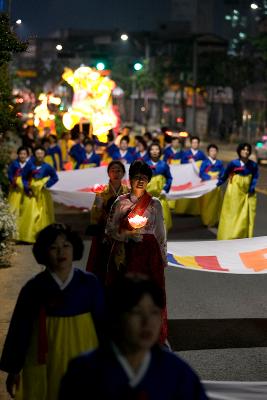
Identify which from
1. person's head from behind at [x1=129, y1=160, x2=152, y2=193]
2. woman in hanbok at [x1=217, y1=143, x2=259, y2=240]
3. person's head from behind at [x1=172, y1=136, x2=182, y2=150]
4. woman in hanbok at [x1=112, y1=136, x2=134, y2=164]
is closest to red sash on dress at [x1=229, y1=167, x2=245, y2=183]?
woman in hanbok at [x1=217, y1=143, x2=259, y2=240]

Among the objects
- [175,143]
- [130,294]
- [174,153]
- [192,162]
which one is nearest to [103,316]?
[130,294]

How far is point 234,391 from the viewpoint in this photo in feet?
18.6

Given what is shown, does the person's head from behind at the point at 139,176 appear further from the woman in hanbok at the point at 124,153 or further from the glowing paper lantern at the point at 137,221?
the woman in hanbok at the point at 124,153

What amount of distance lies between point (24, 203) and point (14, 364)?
11.4 meters

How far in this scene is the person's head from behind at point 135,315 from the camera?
11.7 ft

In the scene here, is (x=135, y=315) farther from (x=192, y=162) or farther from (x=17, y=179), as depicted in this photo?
(x=192, y=162)

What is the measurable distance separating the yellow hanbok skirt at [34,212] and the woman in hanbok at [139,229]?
8.15 meters

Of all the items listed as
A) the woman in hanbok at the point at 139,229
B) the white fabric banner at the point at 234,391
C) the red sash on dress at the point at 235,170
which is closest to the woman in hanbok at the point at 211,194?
the red sash on dress at the point at 235,170

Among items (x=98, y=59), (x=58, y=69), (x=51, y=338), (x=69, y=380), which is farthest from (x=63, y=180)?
(x=58, y=69)

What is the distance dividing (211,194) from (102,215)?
1057 cm

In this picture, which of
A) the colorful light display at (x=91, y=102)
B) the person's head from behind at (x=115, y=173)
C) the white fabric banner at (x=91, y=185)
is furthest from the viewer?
the colorful light display at (x=91, y=102)

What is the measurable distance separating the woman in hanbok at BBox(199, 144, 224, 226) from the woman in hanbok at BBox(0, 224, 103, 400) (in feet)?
42.6

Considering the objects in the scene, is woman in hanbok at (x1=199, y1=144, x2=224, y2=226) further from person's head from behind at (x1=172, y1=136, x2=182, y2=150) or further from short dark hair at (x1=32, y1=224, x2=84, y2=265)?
short dark hair at (x1=32, y1=224, x2=84, y2=265)

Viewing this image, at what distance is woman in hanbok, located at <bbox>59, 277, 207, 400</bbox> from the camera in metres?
3.53
